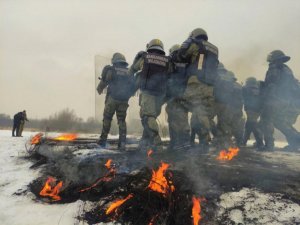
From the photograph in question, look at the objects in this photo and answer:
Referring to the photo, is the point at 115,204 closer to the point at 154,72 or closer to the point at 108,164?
the point at 108,164

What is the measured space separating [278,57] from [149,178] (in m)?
5.96

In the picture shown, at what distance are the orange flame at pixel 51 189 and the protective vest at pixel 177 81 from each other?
3.62 metres

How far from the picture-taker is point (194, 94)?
23.8 feet

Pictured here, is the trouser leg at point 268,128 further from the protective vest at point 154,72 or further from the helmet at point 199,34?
the protective vest at point 154,72

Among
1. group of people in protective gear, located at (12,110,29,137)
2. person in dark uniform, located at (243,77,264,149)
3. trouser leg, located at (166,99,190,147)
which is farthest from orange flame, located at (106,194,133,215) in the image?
group of people in protective gear, located at (12,110,29,137)

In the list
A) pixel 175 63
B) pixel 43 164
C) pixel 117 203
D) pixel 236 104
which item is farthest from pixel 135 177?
pixel 236 104

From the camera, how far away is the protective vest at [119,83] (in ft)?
26.5

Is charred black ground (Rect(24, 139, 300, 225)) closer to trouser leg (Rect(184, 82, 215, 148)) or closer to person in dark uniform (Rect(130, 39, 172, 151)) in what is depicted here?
person in dark uniform (Rect(130, 39, 172, 151))

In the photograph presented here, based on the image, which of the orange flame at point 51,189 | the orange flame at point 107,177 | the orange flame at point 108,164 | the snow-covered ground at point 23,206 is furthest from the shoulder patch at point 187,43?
the snow-covered ground at point 23,206

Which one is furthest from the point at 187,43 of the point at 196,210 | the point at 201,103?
the point at 196,210

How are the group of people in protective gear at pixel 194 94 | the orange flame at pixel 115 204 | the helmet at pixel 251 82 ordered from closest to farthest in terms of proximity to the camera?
the orange flame at pixel 115 204 → the group of people in protective gear at pixel 194 94 → the helmet at pixel 251 82

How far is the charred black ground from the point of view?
13.0ft

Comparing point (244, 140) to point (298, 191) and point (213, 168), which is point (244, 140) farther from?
point (298, 191)

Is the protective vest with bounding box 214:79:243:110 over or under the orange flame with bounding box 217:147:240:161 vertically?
over
